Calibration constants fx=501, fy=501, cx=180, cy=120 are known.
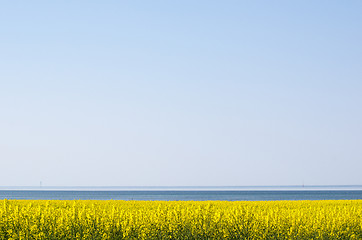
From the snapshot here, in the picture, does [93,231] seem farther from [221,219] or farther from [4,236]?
[221,219]

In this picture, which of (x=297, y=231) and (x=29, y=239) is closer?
(x=29, y=239)

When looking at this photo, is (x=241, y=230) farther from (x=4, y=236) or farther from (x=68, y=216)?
(x=4, y=236)

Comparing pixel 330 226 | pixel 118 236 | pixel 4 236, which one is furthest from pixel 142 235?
pixel 330 226

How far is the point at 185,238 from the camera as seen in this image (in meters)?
13.3

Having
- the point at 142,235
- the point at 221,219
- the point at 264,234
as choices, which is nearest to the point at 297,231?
the point at 264,234

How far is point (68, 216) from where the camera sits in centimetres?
1334

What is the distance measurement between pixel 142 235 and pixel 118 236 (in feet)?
2.06

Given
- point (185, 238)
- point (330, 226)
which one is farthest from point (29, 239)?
point (330, 226)

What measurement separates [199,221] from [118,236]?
88.1 inches

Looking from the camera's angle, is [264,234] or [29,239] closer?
[29,239]

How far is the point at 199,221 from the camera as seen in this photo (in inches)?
537

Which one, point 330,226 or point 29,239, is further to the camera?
point 330,226

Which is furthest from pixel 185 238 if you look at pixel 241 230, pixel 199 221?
pixel 241 230

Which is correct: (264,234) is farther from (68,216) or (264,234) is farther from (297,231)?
(68,216)
